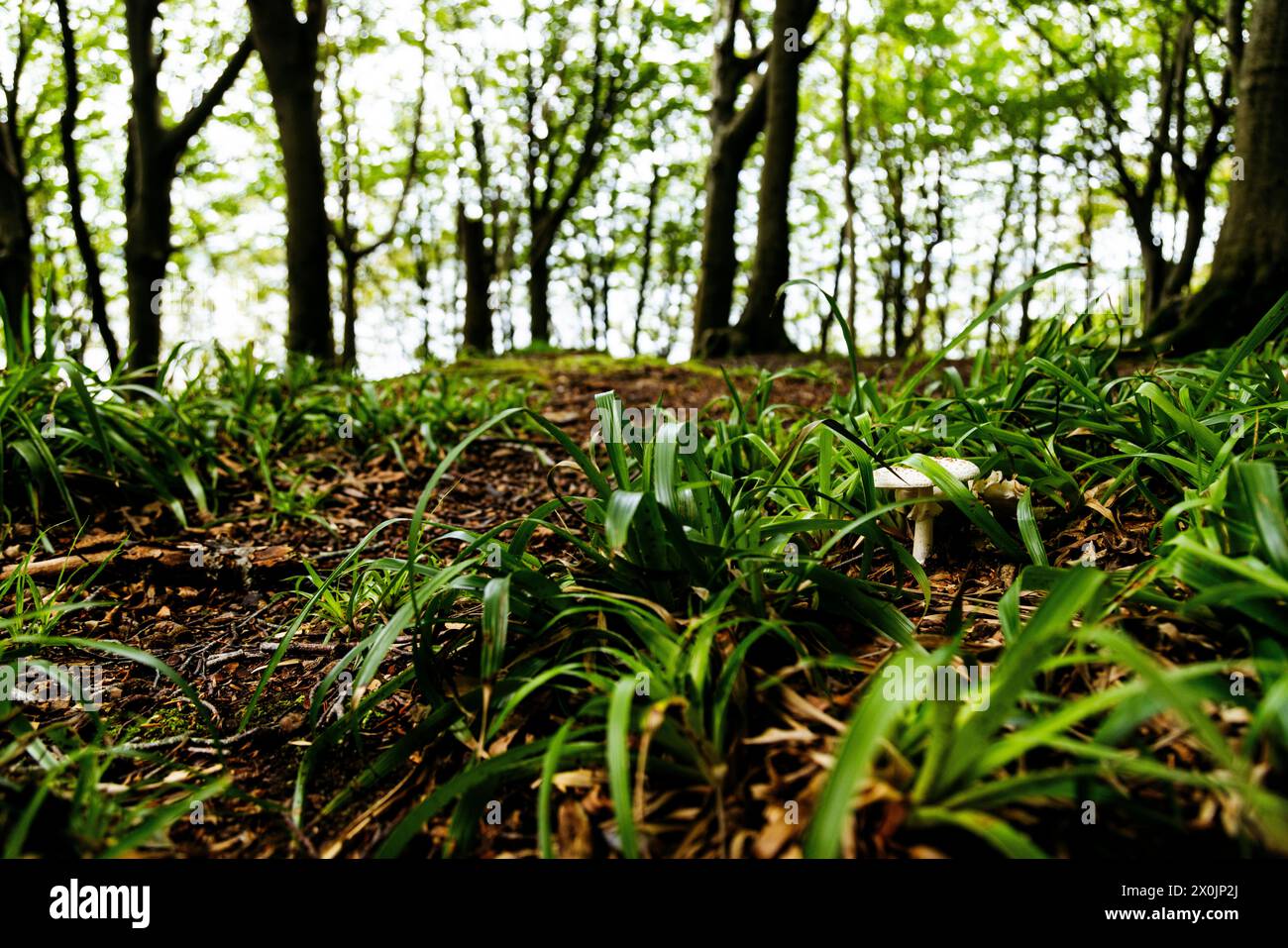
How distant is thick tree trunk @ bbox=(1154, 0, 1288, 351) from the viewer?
135 inches

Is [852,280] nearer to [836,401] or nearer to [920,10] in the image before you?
[836,401]

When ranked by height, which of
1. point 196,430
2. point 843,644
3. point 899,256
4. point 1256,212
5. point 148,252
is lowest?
point 843,644

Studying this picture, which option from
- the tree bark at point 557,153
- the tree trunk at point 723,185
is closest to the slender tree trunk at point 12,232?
the tree trunk at point 723,185

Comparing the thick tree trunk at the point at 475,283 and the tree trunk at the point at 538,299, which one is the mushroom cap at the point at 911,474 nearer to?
the thick tree trunk at the point at 475,283

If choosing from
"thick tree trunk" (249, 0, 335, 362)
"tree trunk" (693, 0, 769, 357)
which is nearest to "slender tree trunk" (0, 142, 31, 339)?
"thick tree trunk" (249, 0, 335, 362)

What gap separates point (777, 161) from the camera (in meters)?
6.78

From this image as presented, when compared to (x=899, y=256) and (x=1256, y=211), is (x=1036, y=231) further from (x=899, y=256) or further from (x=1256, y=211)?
Answer: (x=1256, y=211)

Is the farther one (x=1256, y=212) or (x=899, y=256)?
(x=899, y=256)

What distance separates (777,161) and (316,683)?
21.6ft

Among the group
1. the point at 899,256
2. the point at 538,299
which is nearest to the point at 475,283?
the point at 538,299

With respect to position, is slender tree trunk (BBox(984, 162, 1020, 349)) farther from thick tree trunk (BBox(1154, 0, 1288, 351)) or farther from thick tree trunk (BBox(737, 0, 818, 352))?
thick tree trunk (BBox(1154, 0, 1288, 351))

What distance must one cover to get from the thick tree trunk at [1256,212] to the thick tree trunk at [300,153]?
18.6ft

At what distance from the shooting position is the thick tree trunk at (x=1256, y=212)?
342cm

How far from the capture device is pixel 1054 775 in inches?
32.2
